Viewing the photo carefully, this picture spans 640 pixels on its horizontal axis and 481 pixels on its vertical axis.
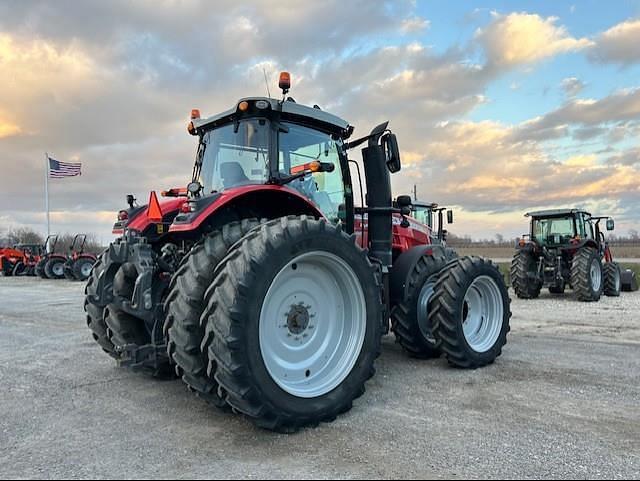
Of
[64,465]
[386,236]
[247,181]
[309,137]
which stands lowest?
[64,465]

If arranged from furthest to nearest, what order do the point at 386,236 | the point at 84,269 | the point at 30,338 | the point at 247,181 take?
the point at 84,269 < the point at 30,338 < the point at 386,236 < the point at 247,181

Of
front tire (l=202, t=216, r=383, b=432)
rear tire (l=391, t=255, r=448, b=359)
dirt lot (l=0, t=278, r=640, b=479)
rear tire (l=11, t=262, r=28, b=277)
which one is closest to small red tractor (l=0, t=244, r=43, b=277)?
rear tire (l=11, t=262, r=28, b=277)

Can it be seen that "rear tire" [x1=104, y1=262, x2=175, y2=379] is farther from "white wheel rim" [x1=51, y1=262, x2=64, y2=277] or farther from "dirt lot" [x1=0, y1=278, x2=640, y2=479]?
"white wheel rim" [x1=51, y1=262, x2=64, y2=277]

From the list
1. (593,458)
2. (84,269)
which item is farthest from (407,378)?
(84,269)

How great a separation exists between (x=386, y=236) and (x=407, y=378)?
4.84 feet

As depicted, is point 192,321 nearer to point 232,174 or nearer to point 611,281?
point 232,174

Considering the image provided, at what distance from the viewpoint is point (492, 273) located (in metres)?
5.56

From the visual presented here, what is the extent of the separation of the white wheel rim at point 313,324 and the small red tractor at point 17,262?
2725 centimetres

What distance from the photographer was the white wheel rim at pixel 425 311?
18.0ft

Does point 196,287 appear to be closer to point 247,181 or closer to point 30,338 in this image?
point 247,181

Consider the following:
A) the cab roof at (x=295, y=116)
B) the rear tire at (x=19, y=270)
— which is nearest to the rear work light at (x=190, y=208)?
the cab roof at (x=295, y=116)

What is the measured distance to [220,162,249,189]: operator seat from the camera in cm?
474

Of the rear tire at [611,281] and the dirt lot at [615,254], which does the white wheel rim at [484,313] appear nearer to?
the rear tire at [611,281]

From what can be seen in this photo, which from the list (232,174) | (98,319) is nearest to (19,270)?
(98,319)
